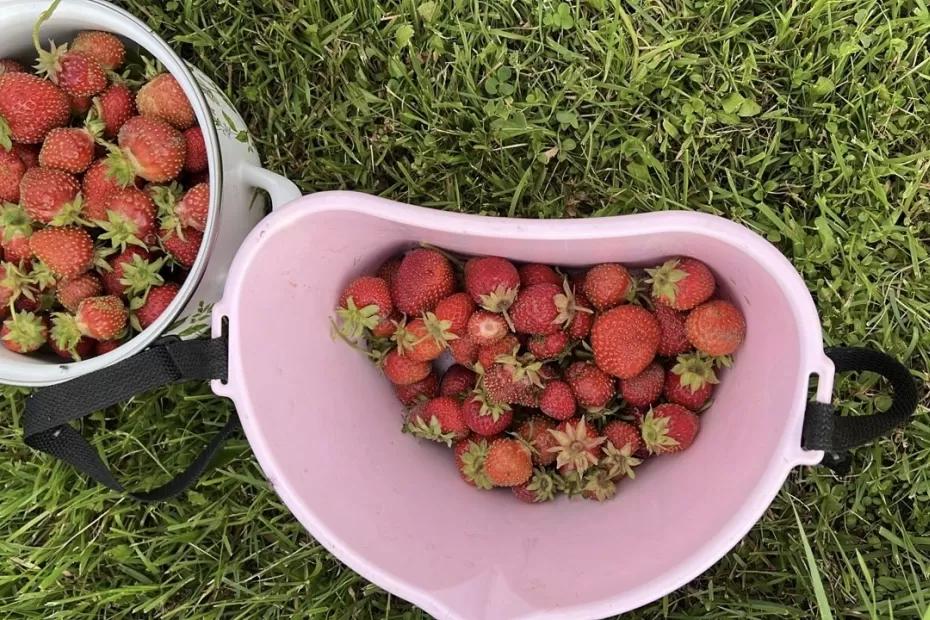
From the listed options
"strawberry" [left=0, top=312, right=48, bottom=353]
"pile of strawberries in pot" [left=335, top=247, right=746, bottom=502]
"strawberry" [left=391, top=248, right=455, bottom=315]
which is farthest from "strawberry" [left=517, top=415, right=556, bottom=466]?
"strawberry" [left=0, top=312, right=48, bottom=353]

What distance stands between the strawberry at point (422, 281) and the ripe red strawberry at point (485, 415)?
0.14 metres

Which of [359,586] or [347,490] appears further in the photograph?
[359,586]

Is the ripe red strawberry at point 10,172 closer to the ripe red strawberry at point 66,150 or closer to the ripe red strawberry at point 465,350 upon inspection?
the ripe red strawberry at point 66,150

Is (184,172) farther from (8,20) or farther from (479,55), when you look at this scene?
(479,55)

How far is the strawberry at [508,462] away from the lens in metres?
1.07

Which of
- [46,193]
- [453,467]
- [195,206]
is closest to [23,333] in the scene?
[46,193]

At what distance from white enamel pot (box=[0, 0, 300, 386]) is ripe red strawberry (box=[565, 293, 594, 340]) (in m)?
0.41

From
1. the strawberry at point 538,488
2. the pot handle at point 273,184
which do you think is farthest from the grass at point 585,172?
the strawberry at point 538,488

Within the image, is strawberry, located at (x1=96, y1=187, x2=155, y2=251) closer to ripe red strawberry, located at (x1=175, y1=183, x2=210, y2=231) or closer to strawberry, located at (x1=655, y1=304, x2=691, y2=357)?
ripe red strawberry, located at (x1=175, y1=183, x2=210, y2=231)

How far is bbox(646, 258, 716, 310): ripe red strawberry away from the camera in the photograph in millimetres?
996


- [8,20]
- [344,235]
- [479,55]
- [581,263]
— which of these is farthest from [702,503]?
[8,20]

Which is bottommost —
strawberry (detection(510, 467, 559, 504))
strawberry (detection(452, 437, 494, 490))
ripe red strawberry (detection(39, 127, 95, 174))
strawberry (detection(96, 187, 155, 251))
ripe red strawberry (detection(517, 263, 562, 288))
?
strawberry (detection(510, 467, 559, 504))

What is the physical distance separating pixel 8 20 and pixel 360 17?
48cm

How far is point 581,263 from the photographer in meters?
1.07
